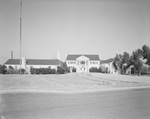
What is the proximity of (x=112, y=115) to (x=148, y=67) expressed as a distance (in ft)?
31.2

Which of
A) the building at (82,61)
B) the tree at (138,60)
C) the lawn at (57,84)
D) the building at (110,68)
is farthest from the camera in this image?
the building at (82,61)

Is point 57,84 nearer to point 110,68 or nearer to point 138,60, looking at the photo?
point 138,60

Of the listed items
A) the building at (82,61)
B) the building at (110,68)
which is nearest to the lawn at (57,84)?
the building at (110,68)

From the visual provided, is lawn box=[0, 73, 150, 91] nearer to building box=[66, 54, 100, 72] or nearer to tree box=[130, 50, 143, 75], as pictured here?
tree box=[130, 50, 143, 75]

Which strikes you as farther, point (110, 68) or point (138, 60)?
point (110, 68)

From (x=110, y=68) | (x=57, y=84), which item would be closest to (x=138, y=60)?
(x=57, y=84)

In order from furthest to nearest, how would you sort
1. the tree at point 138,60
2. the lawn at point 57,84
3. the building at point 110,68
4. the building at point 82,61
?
the building at point 82,61 < the building at point 110,68 < the tree at point 138,60 < the lawn at point 57,84

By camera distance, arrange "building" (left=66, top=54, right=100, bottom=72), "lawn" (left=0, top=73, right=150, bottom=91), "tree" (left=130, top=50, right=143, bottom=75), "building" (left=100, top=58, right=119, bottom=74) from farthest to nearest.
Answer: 1. "building" (left=66, top=54, right=100, bottom=72)
2. "building" (left=100, top=58, right=119, bottom=74)
3. "tree" (left=130, top=50, right=143, bottom=75)
4. "lawn" (left=0, top=73, right=150, bottom=91)

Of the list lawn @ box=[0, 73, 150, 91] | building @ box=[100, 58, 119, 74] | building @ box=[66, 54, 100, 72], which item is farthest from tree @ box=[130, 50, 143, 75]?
building @ box=[66, 54, 100, 72]

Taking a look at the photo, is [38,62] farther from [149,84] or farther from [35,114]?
[35,114]

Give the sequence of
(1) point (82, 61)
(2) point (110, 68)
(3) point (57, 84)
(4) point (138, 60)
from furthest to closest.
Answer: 1. (1) point (82, 61)
2. (2) point (110, 68)
3. (3) point (57, 84)
4. (4) point (138, 60)

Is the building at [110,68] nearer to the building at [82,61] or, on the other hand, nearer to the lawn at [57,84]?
the building at [82,61]

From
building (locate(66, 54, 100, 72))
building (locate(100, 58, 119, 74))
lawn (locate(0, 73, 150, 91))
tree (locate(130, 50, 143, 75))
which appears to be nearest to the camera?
lawn (locate(0, 73, 150, 91))

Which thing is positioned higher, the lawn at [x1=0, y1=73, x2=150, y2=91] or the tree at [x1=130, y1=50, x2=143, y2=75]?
the tree at [x1=130, y1=50, x2=143, y2=75]
